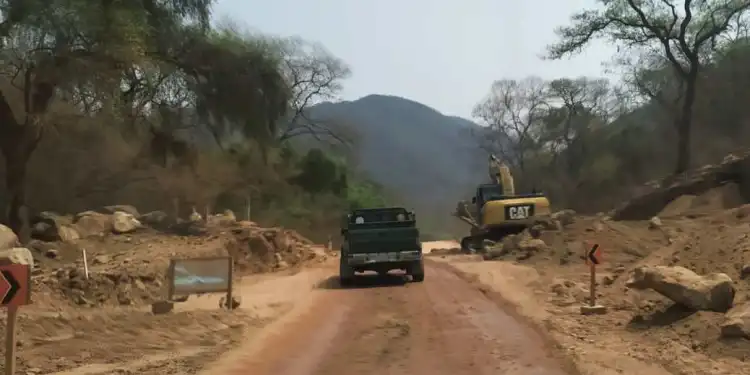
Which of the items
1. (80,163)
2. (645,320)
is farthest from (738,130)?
(645,320)

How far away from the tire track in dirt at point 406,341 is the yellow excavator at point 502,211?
635 inches

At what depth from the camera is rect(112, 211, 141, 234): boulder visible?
2588 cm

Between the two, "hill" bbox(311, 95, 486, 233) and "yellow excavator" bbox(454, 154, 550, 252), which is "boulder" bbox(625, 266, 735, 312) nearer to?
"yellow excavator" bbox(454, 154, 550, 252)

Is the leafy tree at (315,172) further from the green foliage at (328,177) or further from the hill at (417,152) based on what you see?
the hill at (417,152)

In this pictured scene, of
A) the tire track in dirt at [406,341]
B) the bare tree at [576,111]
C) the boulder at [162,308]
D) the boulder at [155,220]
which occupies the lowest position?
the tire track in dirt at [406,341]

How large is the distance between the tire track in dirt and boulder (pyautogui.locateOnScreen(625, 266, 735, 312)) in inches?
77.7

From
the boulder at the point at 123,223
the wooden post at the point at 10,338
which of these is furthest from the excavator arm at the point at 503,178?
the wooden post at the point at 10,338

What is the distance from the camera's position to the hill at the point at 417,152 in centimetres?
13262

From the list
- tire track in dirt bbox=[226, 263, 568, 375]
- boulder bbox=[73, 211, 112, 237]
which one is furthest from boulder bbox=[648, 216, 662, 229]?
boulder bbox=[73, 211, 112, 237]

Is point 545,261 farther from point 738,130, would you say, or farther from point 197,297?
point 738,130

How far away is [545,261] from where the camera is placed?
2402cm

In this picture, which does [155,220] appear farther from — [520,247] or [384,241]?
[520,247]

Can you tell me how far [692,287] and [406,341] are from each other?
417cm

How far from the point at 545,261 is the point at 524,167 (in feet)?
165
